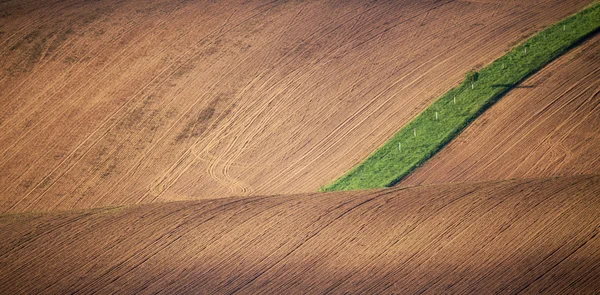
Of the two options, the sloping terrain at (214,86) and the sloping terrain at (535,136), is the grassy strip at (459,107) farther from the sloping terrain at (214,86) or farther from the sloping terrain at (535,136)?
the sloping terrain at (214,86)

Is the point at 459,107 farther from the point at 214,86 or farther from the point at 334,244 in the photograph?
the point at 334,244

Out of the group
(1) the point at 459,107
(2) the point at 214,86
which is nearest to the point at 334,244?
(1) the point at 459,107

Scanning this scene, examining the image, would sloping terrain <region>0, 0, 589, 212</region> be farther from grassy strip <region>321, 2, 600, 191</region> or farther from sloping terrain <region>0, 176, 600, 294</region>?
sloping terrain <region>0, 176, 600, 294</region>

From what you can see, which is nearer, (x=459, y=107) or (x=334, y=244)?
(x=334, y=244)

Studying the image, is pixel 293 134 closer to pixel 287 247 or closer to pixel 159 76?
pixel 159 76

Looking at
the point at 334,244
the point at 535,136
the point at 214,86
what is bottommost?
the point at 535,136

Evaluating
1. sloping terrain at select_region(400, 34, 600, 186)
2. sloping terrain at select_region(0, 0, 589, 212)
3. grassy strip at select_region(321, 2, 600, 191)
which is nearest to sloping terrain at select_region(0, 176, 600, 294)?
sloping terrain at select_region(400, 34, 600, 186)

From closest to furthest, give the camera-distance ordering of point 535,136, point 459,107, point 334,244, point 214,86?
1. point 334,244
2. point 535,136
3. point 459,107
4. point 214,86
